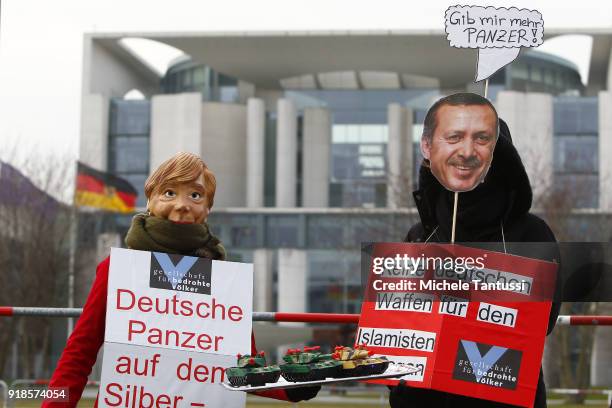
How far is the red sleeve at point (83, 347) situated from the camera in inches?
138

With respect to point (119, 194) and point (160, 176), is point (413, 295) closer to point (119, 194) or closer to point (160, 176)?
point (160, 176)

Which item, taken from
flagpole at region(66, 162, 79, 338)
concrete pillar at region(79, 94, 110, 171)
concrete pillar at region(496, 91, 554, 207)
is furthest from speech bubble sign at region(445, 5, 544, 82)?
concrete pillar at region(79, 94, 110, 171)

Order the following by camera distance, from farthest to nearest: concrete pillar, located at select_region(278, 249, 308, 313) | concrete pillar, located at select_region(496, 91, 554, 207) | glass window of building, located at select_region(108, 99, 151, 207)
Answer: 1. glass window of building, located at select_region(108, 99, 151, 207)
2. concrete pillar, located at select_region(278, 249, 308, 313)
3. concrete pillar, located at select_region(496, 91, 554, 207)

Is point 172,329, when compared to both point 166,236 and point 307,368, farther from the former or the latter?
point 307,368

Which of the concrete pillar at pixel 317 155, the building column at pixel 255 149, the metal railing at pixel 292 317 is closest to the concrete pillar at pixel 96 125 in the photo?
the building column at pixel 255 149

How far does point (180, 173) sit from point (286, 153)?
59955mm

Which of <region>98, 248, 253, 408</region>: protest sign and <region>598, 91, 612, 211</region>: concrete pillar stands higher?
<region>598, 91, 612, 211</region>: concrete pillar

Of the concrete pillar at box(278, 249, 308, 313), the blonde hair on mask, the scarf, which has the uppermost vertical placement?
the blonde hair on mask

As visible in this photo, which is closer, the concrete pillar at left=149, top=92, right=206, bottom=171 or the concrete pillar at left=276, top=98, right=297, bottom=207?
the concrete pillar at left=149, top=92, right=206, bottom=171

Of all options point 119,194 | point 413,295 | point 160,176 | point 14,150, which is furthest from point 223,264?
point 119,194

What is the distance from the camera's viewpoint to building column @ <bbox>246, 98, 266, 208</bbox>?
63.6 metres

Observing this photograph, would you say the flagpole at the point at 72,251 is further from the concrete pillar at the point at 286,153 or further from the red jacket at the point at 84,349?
the red jacket at the point at 84,349

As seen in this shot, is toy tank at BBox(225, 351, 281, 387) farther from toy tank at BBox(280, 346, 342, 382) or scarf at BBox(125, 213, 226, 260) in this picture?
scarf at BBox(125, 213, 226, 260)

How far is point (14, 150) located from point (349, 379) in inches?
1555
